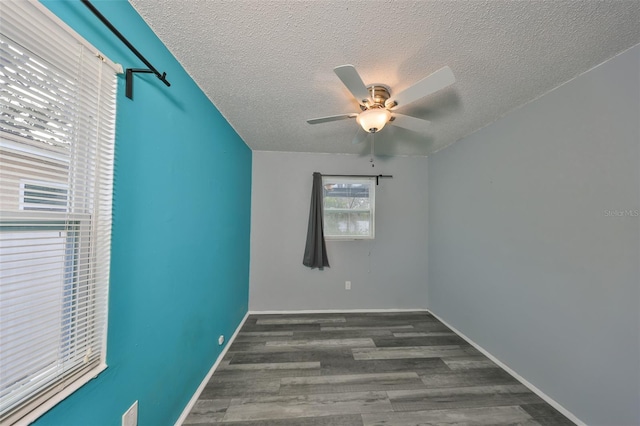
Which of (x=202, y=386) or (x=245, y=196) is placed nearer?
(x=202, y=386)

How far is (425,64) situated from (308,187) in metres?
2.04

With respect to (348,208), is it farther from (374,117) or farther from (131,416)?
(131,416)

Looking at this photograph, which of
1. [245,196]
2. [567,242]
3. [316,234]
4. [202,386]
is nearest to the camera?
[567,242]

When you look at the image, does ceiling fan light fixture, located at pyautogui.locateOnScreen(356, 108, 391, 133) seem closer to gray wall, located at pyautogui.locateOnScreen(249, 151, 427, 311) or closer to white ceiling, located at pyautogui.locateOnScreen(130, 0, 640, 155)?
white ceiling, located at pyautogui.locateOnScreen(130, 0, 640, 155)

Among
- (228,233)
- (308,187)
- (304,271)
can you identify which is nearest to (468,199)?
(308,187)

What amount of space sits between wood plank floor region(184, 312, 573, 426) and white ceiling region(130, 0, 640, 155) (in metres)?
2.29

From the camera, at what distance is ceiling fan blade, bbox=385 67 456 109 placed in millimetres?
1137

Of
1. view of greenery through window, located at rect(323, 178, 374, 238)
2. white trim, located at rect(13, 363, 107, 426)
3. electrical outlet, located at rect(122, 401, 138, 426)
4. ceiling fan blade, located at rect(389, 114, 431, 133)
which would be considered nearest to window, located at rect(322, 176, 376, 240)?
view of greenery through window, located at rect(323, 178, 374, 238)

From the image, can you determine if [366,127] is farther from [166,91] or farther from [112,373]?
[112,373]

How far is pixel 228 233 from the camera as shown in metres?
2.24

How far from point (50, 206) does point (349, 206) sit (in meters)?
2.84

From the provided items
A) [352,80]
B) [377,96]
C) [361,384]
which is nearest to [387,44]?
[352,80]

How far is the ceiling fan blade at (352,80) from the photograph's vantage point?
111 cm

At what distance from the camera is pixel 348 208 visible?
3.21 m
